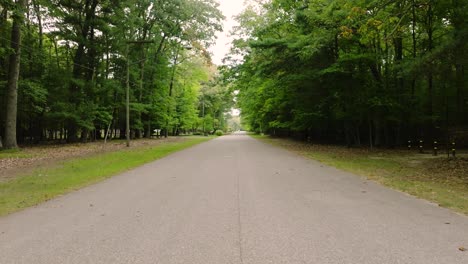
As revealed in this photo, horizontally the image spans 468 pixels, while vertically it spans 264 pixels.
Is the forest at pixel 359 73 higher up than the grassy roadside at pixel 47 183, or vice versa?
the forest at pixel 359 73

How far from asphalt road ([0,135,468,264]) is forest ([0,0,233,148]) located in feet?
40.8

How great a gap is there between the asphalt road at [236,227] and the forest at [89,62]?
12.4 meters

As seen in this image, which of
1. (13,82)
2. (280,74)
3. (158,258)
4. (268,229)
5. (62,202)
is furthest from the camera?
(280,74)

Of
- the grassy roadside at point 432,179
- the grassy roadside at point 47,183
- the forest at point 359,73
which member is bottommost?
the grassy roadside at point 47,183

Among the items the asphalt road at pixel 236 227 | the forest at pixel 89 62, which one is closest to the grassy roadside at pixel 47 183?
the asphalt road at pixel 236 227

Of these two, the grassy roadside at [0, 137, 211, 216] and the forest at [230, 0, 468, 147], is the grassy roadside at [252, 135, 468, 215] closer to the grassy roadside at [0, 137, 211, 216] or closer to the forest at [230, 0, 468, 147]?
the forest at [230, 0, 468, 147]

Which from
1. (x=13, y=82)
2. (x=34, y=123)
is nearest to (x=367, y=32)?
(x=13, y=82)

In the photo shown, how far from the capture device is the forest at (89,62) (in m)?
21.8

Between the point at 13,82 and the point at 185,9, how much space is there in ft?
57.2

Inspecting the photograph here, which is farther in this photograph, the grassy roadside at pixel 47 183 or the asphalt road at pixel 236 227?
the grassy roadside at pixel 47 183

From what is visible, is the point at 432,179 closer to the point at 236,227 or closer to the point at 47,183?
the point at 236,227

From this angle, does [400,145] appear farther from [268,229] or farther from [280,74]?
[268,229]

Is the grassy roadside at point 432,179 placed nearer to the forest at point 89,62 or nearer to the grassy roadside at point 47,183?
the grassy roadside at point 47,183

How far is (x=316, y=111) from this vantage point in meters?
23.3
